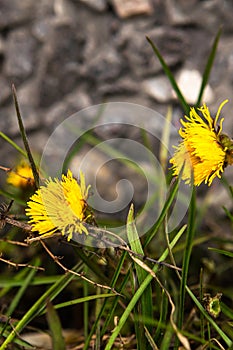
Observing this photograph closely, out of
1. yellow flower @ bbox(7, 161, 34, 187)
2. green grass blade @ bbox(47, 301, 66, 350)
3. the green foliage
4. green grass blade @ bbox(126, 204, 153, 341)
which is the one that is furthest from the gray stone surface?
green grass blade @ bbox(47, 301, 66, 350)

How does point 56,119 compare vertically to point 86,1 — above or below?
below

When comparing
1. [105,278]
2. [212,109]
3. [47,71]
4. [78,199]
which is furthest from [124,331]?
[47,71]

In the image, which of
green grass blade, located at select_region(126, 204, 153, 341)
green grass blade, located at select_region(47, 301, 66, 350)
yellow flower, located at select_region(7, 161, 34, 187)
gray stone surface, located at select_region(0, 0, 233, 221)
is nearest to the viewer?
green grass blade, located at select_region(47, 301, 66, 350)

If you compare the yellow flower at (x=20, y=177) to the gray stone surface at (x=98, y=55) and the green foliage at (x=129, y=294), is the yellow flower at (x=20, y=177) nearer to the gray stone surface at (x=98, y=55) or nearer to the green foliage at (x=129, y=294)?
the green foliage at (x=129, y=294)

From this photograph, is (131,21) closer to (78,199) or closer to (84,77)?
(84,77)

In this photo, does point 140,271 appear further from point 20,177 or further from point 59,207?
point 20,177

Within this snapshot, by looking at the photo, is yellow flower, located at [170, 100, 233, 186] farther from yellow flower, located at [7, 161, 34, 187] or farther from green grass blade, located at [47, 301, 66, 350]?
yellow flower, located at [7, 161, 34, 187]

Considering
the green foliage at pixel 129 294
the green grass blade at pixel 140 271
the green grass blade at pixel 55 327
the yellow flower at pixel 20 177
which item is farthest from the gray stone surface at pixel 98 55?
the green grass blade at pixel 55 327
